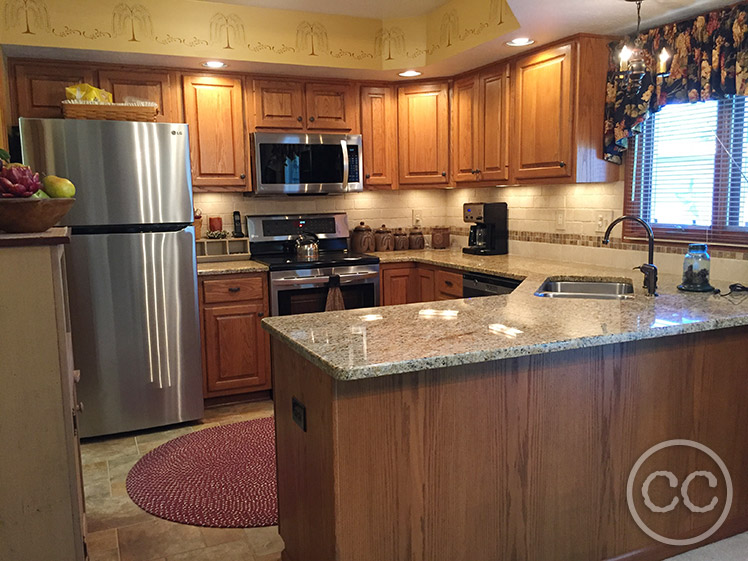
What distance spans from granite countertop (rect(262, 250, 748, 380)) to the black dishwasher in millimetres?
776

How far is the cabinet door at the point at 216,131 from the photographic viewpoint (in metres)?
4.09

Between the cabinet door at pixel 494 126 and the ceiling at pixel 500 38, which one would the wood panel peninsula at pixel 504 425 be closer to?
the ceiling at pixel 500 38

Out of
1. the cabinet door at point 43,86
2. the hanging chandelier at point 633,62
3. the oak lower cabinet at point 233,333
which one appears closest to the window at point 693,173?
the hanging chandelier at point 633,62

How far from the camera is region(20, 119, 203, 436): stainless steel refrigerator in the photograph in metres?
3.28

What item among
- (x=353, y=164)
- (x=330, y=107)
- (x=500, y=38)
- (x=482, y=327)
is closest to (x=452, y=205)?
(x=353, y=164)

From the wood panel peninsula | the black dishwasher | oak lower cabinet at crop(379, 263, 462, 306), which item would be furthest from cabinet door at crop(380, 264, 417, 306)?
the wood panel peninsula

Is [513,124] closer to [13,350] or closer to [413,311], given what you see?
[413,311]

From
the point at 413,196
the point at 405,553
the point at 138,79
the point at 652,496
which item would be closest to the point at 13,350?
the point at 405,553

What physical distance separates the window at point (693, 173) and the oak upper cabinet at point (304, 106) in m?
2.07

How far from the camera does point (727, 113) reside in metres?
2.96

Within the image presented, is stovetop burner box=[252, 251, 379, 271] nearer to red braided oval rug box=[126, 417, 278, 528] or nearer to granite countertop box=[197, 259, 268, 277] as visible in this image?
granite countertop box=[197, 259, 268, 277]

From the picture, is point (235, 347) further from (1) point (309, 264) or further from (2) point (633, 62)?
(2) point (633, 62)

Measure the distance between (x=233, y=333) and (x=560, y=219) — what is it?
231cm

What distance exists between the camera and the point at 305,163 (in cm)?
438
